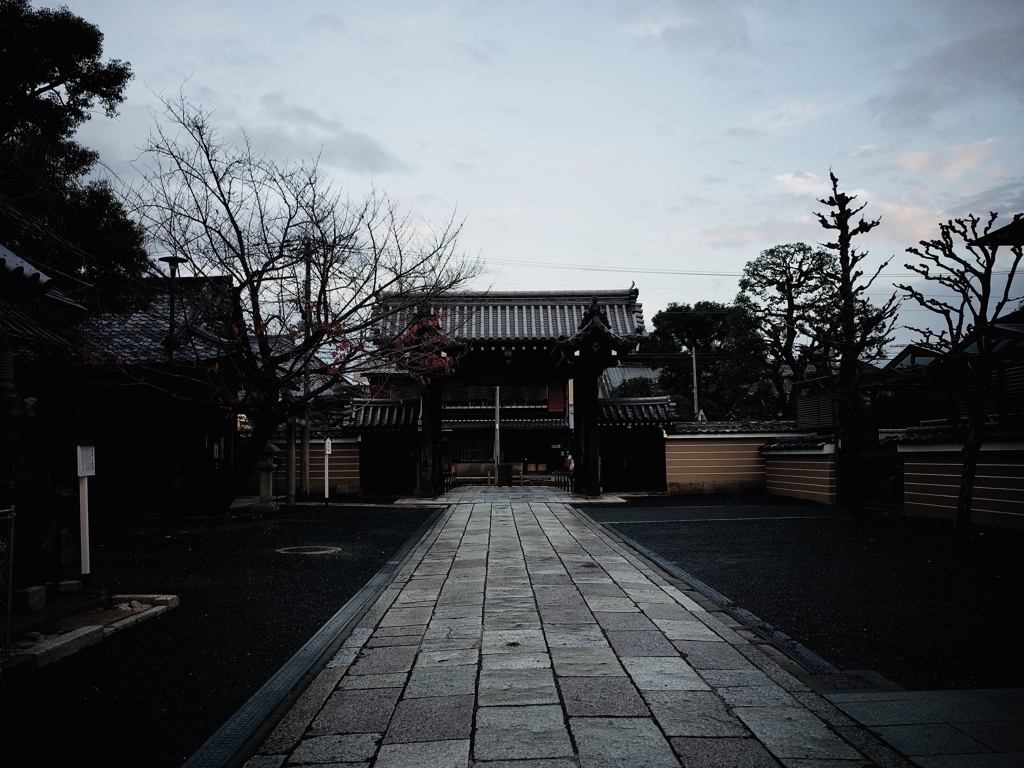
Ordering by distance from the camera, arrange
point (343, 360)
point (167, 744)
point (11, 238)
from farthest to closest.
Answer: point (343, 360) < point (11, 238) < point (167, 744)

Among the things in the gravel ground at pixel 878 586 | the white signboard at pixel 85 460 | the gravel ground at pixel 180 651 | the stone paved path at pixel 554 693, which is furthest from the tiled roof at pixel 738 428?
the white signboard at pixel 85 460

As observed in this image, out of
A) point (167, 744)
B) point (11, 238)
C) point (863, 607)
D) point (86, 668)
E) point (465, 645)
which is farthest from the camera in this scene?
point (11, 238)

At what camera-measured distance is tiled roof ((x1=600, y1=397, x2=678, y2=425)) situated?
21814mm

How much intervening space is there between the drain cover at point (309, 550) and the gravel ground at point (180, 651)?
184 millimetres

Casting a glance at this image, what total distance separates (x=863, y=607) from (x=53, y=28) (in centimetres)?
1680

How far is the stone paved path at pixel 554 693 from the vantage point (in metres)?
3.38

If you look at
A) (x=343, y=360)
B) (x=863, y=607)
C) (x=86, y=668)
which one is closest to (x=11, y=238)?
(x=343, y=360)

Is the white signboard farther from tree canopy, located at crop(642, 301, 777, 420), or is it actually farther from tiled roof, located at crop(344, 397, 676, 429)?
tree canopy, located at crop(642, 301, 777, 420)

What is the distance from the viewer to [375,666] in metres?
4.84

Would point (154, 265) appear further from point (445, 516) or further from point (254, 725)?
point (254, 725)

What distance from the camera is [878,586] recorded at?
7.36 m

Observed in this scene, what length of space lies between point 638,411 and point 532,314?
174 inches

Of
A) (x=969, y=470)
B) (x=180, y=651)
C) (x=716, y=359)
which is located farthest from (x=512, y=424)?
(x=180, y=651)

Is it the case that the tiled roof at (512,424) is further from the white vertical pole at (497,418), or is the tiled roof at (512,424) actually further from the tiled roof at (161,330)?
the tiled roof at (161,330)
